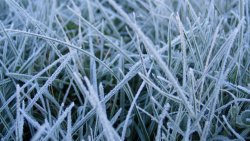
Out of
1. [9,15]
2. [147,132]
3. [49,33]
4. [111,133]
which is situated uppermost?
[9,15]

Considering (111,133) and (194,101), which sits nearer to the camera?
(111,133)

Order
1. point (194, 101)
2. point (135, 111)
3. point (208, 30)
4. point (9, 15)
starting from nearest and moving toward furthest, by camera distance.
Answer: point (194, 101), point (135, 111), point (208, 30), point (9, 15)

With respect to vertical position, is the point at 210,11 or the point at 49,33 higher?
the point at 49,33

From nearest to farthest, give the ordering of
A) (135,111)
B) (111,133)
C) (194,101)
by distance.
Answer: (111,133) → (194,101) → (135,111)

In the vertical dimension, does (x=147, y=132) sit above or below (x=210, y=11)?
below

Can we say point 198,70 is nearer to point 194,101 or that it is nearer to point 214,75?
point 214,75

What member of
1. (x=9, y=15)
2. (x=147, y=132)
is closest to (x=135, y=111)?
(x=147, y=132)

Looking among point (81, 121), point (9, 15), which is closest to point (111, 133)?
point (81, 121)

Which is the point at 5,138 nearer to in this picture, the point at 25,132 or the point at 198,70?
the point at 25,132

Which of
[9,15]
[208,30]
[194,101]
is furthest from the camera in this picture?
[9,15]
